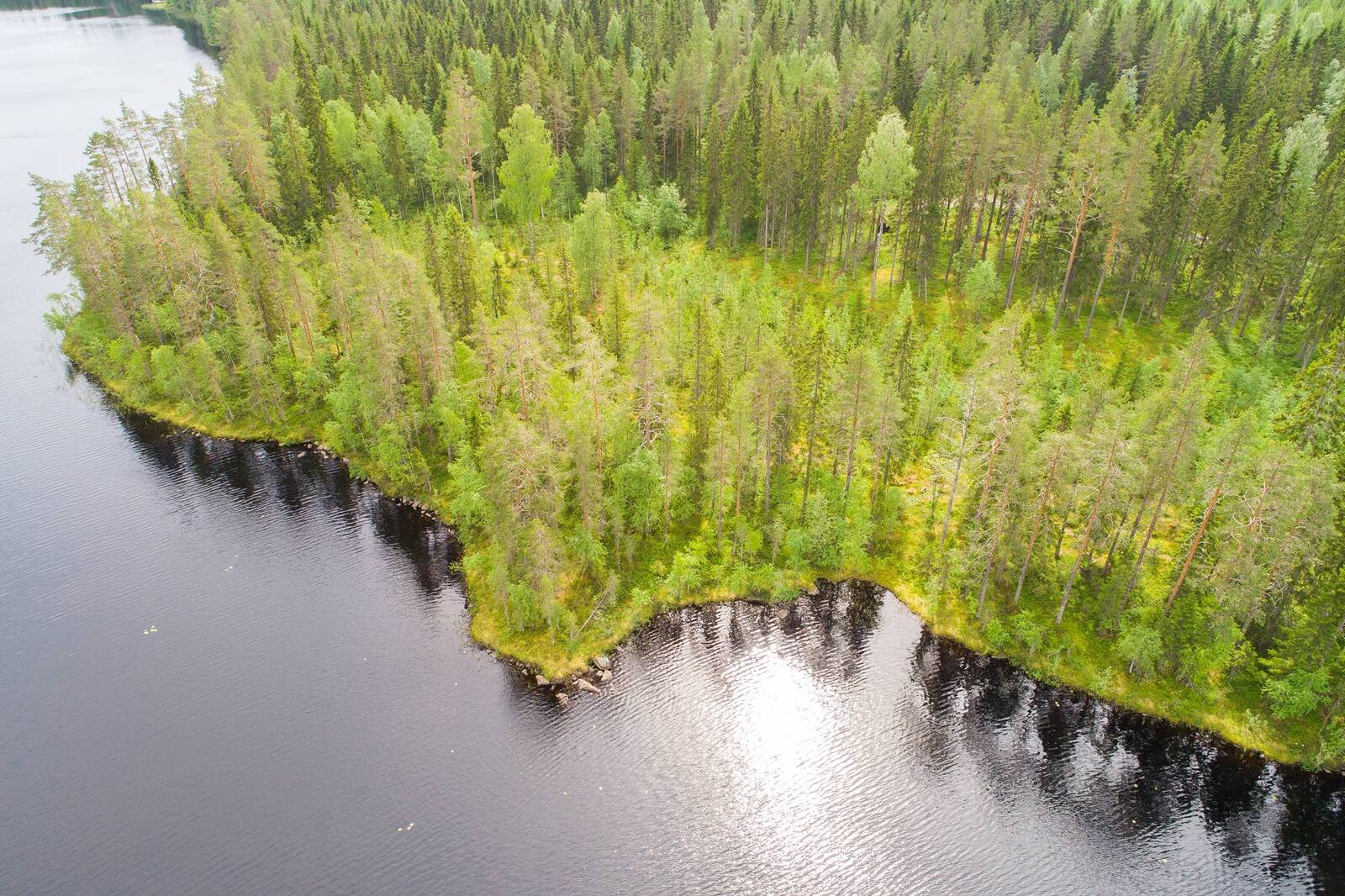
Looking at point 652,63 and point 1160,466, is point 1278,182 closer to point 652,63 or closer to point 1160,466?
point 1160,466

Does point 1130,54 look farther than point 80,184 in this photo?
Yes

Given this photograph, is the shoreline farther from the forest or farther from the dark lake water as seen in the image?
the dark lake water

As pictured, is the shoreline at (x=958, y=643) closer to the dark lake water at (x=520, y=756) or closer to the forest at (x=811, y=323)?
the forest at (x=811, y=323)

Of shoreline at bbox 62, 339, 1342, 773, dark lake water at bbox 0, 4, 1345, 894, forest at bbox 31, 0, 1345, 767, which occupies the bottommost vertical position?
dark lake water at bbox 0, 4, 1345, 894

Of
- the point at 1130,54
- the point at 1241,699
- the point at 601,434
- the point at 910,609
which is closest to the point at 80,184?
the point at 601,434

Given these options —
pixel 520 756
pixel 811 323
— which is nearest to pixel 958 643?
pixel 520 756

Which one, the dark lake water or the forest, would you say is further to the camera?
the forest

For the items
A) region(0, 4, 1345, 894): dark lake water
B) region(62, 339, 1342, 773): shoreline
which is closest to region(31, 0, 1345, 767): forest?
region(62, 339, 1342, 773): shoreline

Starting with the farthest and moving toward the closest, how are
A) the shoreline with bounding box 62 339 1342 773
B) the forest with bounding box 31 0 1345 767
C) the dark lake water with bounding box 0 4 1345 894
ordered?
the forest with bounding box 31 0 1345 767 < the shoreline with bounding box 62 339 1342 773 < the dark lake water with bounding box 0 4 1345 894
